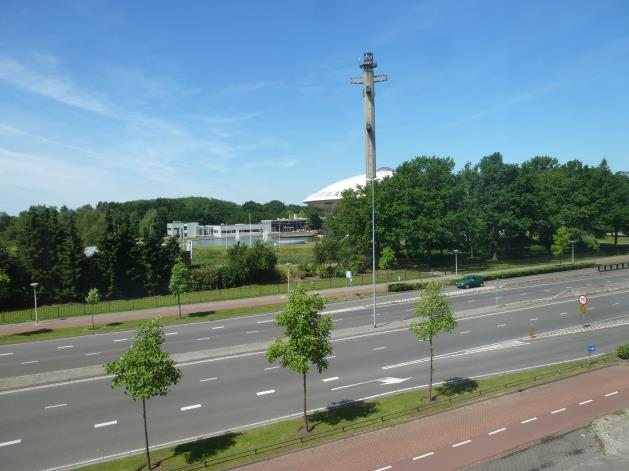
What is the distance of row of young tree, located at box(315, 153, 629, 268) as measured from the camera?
60062 mm

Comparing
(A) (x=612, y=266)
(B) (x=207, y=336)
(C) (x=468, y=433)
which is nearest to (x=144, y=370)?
(C) (x=468, y=433)

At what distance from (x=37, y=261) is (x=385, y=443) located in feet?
146

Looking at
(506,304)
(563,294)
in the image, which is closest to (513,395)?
(506,304)

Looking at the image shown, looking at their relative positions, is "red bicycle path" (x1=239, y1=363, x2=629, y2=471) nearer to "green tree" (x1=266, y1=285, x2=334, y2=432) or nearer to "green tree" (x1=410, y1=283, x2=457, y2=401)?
"green tree" (x1=266, y1=285, x2=334, y2=432)

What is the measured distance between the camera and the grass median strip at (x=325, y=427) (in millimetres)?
14177

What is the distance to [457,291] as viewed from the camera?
47.0m

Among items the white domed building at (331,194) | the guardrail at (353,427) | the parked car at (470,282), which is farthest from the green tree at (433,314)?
the white domed building at (331,194)

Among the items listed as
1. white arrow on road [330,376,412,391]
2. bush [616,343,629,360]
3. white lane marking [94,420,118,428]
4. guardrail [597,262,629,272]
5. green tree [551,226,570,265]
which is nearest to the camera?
white lane marking [94,420,118,428]

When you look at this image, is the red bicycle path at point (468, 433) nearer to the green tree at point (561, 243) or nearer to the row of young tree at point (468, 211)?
the row of young tree at point (468, 211)

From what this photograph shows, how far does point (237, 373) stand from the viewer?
23031 mm

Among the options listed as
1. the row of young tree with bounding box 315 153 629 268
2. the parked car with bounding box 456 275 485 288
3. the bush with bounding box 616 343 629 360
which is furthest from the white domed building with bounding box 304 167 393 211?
the bush with bounding box 616 343 629 360

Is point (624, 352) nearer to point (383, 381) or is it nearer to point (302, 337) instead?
point (383, 381)

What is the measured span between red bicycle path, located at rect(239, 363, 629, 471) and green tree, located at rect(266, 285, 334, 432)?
6.94 feet

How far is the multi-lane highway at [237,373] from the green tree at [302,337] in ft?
10.8
